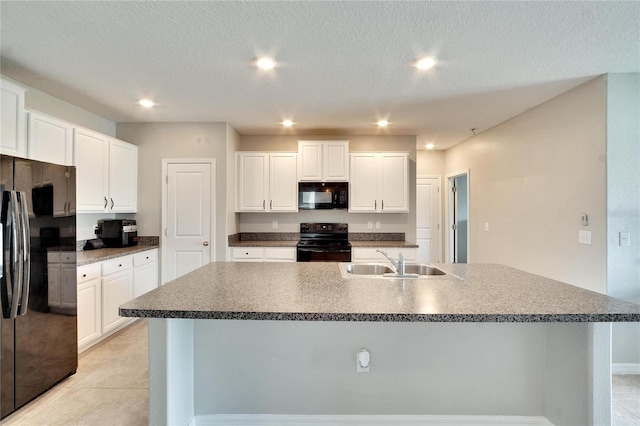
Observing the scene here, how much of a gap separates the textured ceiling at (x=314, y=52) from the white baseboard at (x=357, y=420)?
93.4 inches

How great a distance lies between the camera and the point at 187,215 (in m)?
4.08

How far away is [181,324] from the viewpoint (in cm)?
167

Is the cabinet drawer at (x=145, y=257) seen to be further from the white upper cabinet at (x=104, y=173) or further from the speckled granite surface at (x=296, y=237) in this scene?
the speckled granite surface at (x=296, y=237)

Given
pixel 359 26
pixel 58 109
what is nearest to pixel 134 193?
pixel 58 109

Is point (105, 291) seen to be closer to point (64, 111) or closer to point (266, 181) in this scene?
point (64, 111)

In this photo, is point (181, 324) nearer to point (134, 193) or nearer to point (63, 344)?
point (63, 344)

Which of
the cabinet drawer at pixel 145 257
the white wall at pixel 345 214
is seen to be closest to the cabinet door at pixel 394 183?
the white wall at pixel 345 214

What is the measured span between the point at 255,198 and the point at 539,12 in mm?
3614

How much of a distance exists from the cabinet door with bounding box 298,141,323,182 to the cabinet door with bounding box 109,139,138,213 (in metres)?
2.21

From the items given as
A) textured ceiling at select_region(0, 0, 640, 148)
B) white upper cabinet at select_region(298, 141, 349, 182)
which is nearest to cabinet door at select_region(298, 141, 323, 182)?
white upper cabinet at select_region(298, 141, 349, 182)

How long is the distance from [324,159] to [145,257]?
2666 mm

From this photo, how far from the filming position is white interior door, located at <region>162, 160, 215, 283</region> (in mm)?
4074

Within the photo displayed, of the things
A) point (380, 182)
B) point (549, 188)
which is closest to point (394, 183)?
point (380, 182)

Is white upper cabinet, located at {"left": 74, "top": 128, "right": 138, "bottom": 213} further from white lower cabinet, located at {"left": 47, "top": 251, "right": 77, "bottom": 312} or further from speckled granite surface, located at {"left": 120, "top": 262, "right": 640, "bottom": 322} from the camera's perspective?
speckled granite surface, located at {"left": 120, "top": 262, "right": 640, "bottom": 322}
